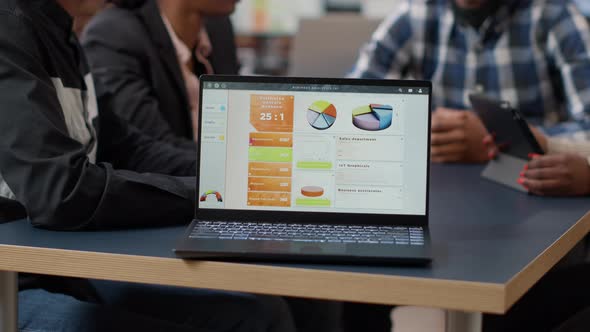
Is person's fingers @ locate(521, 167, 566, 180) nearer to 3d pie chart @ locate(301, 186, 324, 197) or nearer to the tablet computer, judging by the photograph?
the tablet computer

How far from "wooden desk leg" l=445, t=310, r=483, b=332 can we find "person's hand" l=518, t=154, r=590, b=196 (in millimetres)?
545

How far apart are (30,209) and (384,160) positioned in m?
0.49

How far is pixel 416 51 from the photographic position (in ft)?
7.48

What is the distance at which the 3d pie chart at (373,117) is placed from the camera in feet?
3.47

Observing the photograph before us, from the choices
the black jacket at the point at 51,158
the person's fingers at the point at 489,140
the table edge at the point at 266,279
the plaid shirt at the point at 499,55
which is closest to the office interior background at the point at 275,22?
the plaid shirt at the point at 499,55

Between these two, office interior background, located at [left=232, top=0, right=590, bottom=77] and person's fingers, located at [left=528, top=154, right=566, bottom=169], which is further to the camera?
office interior background, located at [left=232, top=0, right=590, bottom=77]

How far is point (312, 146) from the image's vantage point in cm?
106

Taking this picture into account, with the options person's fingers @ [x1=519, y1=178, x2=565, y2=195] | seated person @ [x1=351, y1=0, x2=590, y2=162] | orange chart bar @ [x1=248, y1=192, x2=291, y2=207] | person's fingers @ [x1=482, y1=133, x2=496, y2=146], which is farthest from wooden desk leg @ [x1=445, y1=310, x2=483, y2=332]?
seated person @ [x1=351, y1=0, x2=590, y2=162]

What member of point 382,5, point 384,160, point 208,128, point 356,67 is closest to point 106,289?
point 208,128

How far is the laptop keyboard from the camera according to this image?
98 centimetres

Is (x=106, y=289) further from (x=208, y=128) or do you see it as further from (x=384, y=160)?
(x=384, y=160)

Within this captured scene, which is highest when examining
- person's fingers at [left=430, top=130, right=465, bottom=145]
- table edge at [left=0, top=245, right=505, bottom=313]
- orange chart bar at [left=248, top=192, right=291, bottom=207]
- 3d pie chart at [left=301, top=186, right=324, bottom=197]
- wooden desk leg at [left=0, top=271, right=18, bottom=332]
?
person's fingers at [left=430, top=130, right=465, bottom=145]

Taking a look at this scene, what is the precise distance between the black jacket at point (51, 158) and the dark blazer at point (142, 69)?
18.0 inches

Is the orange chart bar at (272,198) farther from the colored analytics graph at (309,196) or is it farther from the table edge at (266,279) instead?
the table edge at (266,279)
